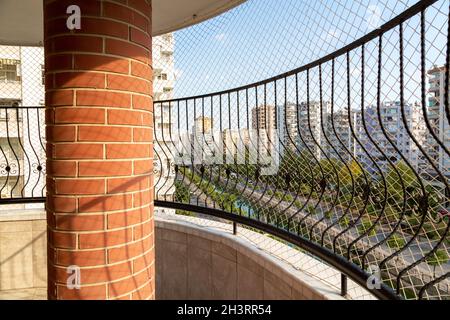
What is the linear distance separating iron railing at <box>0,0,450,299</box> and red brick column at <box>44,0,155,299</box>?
110 centimetres

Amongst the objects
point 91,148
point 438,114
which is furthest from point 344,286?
point 91,148

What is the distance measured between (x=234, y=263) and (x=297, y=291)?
2.21 ft

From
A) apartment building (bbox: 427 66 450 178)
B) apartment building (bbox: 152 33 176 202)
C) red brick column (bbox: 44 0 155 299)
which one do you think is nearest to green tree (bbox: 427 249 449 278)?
apartment building (bbox: 427 66 450 178)

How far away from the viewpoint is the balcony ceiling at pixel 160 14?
2.32 m

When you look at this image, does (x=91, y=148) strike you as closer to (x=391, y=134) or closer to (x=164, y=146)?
(x=391, y=134)

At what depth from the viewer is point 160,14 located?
8.23ft

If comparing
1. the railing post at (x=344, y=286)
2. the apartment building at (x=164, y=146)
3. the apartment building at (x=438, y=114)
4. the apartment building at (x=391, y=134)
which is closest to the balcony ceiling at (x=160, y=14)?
the apartment building at (x=164, y=146)

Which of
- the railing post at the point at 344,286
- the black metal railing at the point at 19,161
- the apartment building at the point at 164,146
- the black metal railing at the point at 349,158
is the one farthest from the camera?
the apartment building at the point at 164,146

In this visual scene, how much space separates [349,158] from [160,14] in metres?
1.98

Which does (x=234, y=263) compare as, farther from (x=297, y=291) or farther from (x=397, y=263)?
(x=397, y=263)

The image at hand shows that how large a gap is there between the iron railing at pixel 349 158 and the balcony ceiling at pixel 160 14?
70cm

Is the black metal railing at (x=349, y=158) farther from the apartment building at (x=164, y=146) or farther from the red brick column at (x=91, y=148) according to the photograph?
the red brick column at (x=91, y=148)

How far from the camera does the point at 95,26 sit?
1161 mm

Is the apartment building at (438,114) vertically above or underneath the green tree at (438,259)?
above
